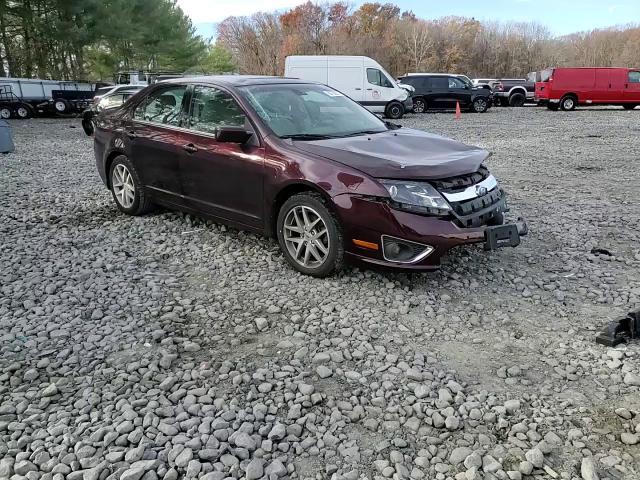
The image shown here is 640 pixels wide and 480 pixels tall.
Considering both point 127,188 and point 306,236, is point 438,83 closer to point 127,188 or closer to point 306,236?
point 127,188

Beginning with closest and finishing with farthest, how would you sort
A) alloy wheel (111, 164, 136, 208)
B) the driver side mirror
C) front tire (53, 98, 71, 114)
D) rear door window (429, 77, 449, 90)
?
1. the driver side mirror
2. alloy wheel (111, 164, 136, 208)
3. front tire (53, 98, 71, 114)
4. rear door window (429, 77, 449, 90)

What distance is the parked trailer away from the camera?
898 inches

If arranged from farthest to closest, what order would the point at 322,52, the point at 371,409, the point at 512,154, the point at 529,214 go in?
the point at 322,52
the point at 512,154
the point at 529,214
the point at 371,409

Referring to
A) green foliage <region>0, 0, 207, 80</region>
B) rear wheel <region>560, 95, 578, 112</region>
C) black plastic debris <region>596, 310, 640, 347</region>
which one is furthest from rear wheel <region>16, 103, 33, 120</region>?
black plastic debris <region>596, 310, 640, 347</region>

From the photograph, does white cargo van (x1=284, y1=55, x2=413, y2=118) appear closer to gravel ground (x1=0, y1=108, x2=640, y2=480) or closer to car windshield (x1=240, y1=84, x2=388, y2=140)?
car windshield (x1=240, y1=84, x2=388, y2=140)

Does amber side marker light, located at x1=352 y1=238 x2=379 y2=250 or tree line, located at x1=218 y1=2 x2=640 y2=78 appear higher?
tree line, located at x1=218 y1=2 x2=640 y2=78

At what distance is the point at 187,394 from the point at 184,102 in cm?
349

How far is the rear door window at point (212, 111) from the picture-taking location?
5023 millimetres

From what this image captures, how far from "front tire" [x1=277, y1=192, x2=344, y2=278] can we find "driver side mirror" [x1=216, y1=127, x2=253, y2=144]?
703mm

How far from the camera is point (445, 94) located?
25.9m

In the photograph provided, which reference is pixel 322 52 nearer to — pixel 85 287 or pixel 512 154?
pixel 512 154

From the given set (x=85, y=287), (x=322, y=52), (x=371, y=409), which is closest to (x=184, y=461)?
(x=371, y=409)

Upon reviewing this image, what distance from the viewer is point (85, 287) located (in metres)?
4.40

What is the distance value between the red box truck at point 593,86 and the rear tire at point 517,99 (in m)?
4.91
